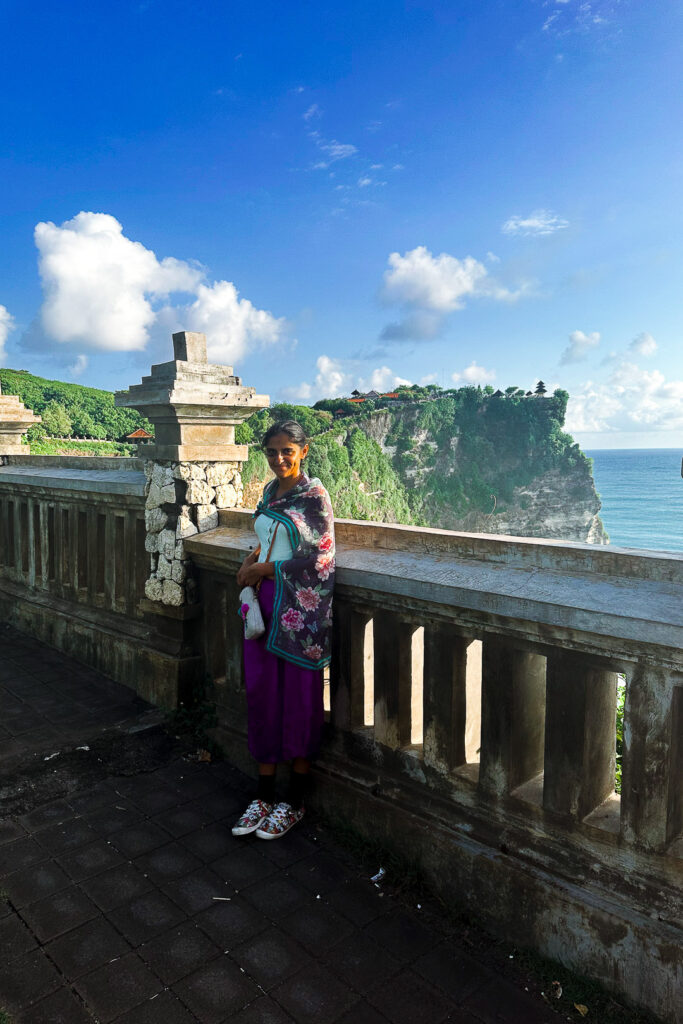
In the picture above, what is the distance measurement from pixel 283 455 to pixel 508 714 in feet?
5.04

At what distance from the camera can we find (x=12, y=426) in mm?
7488

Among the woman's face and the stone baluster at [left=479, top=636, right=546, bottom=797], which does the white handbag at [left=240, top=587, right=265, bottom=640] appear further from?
the stone baluster at [left=479, top=636, right=546, bottom=797]

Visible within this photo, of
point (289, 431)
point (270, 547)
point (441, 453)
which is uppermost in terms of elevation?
point (441, 453)

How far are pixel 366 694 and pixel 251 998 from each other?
4.42 ft

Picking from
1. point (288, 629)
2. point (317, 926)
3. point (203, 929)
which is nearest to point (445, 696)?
point (288, 629)

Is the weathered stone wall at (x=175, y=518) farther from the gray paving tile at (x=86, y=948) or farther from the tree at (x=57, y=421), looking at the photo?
the tree at (x=57, y=421)

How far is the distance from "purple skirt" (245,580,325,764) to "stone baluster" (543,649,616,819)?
3.85 ft

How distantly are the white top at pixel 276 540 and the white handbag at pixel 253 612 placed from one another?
0.08ft

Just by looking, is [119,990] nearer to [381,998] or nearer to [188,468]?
[381,998]

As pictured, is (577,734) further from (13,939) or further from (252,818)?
(13,939)

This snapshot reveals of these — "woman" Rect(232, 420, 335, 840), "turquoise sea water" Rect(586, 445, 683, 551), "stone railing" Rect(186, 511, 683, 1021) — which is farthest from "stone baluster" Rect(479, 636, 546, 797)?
"turquoise sea water" Rect(586, 445, 683, 551)

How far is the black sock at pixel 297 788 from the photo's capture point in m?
3.36

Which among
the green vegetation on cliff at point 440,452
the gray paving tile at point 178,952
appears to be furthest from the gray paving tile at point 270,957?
the green vegetation on cliff at point 440,452

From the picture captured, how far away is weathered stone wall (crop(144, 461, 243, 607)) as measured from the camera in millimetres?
4293
